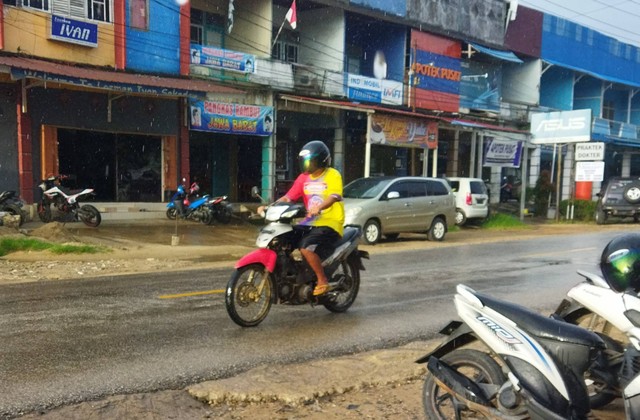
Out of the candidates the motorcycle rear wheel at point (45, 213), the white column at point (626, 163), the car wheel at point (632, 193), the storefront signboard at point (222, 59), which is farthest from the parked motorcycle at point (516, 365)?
the white column at point (626, 163)

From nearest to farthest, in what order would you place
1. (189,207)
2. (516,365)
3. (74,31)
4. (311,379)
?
1. (516,365)
2. (311,379)
3. (74,31)
4. (189,207)

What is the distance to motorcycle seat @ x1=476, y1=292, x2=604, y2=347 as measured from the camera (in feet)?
10.5

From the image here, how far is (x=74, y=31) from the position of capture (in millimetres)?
15953

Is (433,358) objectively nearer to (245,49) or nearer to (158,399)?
(158,399)

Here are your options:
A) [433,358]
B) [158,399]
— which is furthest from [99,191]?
[433,358]

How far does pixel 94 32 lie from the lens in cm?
1631

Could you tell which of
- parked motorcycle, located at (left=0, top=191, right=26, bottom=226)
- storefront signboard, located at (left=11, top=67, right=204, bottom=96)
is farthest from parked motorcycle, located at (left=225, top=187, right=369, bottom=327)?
storefront signboard, located at (left=11, top=67, right=204, bottom=96)

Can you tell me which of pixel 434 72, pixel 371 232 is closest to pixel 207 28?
pixel 371 232

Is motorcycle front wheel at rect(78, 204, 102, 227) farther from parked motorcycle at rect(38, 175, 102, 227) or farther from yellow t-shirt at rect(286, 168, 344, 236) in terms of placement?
yellow t-shirt at rect(286, 168, 344, 236)

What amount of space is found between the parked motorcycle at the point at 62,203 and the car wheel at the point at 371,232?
697cm

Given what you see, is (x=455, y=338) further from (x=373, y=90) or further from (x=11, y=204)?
(x=373, y=90)

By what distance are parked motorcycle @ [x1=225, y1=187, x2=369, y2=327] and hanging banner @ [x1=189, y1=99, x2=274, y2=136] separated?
13.0m

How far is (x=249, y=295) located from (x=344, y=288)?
1.31 metres

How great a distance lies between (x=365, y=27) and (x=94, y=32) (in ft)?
39.9
